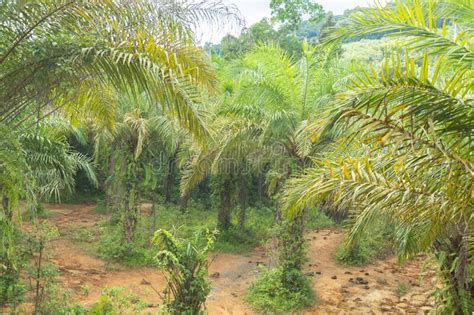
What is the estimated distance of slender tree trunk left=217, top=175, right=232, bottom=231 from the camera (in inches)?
478

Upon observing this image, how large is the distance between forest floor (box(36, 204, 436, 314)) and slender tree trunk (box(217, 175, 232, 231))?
4.15ft

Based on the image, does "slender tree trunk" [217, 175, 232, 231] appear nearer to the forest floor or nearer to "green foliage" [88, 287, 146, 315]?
the forest floor

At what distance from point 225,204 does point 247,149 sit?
152 inches

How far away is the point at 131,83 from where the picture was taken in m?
4.06

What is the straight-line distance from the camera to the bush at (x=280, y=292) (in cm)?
738

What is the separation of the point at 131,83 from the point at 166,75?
47 cm

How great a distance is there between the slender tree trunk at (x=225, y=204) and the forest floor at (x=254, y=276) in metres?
1.26

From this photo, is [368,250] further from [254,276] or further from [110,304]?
[110,304]

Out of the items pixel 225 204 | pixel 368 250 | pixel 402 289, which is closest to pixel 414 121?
pixel 402 289

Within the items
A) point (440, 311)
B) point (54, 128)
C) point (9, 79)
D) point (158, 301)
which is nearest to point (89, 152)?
point (54, 128)

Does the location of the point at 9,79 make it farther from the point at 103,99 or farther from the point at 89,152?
the point at 89,152

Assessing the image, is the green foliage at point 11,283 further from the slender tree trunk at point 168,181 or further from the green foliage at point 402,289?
the slender tree trunk at point 168,181

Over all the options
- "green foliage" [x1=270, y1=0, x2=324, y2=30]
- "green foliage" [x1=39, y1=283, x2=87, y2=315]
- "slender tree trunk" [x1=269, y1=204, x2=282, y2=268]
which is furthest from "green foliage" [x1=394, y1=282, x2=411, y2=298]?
"green foliage" [x1=270, y1=0, x2=324, y2=30]

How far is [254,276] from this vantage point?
913cm
